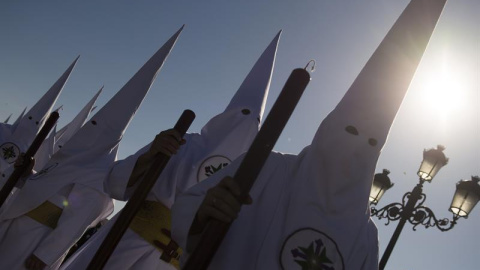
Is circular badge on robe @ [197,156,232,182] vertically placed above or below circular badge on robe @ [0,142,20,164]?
above

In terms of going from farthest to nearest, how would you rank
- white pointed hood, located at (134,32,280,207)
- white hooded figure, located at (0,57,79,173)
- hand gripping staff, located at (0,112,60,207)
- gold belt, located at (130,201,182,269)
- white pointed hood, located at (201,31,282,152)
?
white hooded figure, located at (0,57,79,173) → white pointed hood, located at (201,31,282,152) → hand gripping staff, located at (0,112,60,207) → white pointed hood, located at (134,32,280,207) → gold belt, located at (130,201,182,269)

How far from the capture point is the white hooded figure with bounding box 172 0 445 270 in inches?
95.5

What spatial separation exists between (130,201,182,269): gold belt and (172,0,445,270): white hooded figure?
1481 mm

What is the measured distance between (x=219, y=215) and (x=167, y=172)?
2368 mm

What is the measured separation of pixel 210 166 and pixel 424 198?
4201 millimetres

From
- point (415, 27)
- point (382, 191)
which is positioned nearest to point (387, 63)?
point (415, 27)

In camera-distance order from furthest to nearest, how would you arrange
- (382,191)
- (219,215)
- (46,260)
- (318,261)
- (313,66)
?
(382,191), (46,260), (313,66), (318,261), (219,215)

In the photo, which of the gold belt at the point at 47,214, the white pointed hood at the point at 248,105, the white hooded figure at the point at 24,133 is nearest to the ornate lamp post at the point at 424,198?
the white pointed hood at the point at 248,105

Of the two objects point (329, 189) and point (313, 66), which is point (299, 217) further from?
point (313, 66)

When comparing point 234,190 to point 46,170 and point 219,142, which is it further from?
point 46,170

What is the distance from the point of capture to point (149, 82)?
580 centimetres

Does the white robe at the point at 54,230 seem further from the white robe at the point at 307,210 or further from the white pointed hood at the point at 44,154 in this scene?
the white pointed hood at the point at 44,154

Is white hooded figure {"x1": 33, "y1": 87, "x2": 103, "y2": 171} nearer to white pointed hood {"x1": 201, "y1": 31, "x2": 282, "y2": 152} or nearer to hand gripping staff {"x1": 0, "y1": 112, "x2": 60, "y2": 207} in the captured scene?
hand gripping staff {"x1": 0, "y1": 112, "x2": 60, "y2": 207}

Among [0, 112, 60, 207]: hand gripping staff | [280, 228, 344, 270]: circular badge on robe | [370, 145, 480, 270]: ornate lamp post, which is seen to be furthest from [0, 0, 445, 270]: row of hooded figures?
[370, 145, 480, 270]: ornate lamp post
